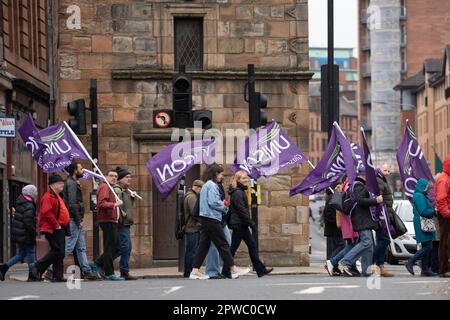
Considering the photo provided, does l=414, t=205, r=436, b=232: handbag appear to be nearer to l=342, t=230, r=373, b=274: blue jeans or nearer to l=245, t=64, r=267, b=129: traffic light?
l=342, t=230, r=373, b=274: blue jeans

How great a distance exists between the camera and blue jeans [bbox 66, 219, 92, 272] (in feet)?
83.8

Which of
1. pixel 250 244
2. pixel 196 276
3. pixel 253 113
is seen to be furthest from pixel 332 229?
pixel 196 276

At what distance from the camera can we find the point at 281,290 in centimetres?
1886

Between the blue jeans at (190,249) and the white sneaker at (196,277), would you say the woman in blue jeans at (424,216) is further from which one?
the blue jeans at (190,249)

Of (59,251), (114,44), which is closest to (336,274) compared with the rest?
(59,251)

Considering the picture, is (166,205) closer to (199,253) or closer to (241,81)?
(241,81)

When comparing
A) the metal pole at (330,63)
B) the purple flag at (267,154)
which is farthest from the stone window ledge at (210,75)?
the purple flag at (267,154)

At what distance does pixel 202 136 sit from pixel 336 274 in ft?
24.6

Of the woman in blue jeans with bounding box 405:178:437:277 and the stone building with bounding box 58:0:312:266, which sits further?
the stone building with bounding box 58:0:312:266

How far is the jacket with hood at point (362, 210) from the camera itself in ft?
81.5

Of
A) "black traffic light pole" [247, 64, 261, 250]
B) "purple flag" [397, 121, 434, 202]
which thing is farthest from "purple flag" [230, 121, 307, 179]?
"purple flag" [397, 121, 434, 202]

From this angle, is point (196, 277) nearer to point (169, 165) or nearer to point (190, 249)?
point (190, 249)

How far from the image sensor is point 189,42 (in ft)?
110

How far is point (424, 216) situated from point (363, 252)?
109cm
